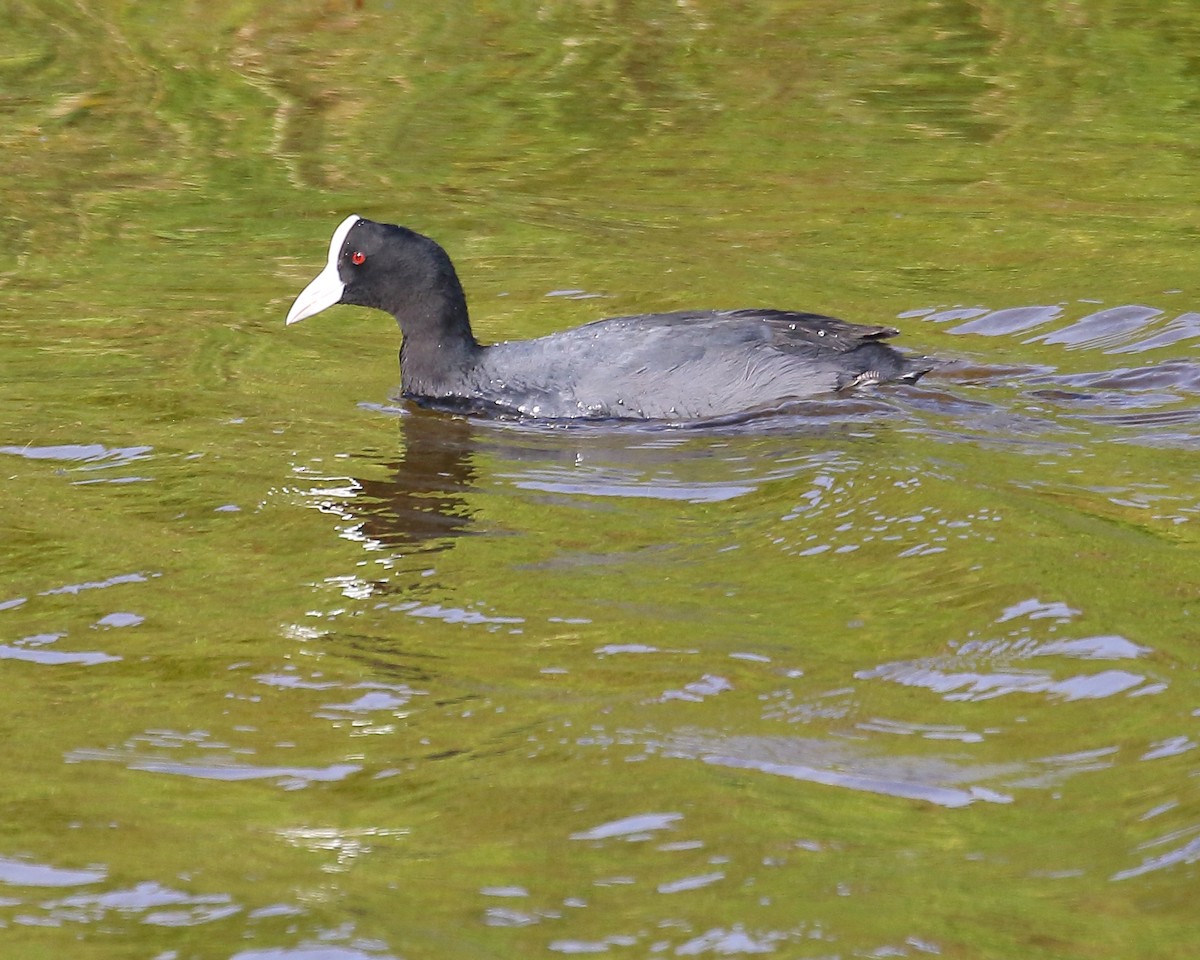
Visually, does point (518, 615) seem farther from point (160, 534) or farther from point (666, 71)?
point (666, 71)

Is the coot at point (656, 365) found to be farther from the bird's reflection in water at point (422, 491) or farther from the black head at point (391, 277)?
the bird's reflection in water at point (422, 491)

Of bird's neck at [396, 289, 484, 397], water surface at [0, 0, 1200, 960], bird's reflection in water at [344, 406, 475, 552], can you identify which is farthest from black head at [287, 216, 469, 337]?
bird's reflection in water at [344, 406, 475, 552]

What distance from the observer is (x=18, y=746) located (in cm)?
411

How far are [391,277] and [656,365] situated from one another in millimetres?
1336

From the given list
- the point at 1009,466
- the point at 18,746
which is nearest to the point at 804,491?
the point at 1009,466

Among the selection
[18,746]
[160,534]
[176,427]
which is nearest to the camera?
[18,746]

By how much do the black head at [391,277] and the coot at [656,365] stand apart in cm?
2

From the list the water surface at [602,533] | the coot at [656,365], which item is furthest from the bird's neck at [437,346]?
the water surface at [602,533]

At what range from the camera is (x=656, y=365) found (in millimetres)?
6574

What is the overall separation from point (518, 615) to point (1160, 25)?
8203 mm

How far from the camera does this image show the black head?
7.18 metres

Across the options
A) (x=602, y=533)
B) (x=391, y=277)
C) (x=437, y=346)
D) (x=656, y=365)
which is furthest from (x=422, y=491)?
(x=391, y=277)

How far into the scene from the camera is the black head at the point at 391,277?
23.6 feet

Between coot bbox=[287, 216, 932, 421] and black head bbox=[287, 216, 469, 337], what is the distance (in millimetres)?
21
